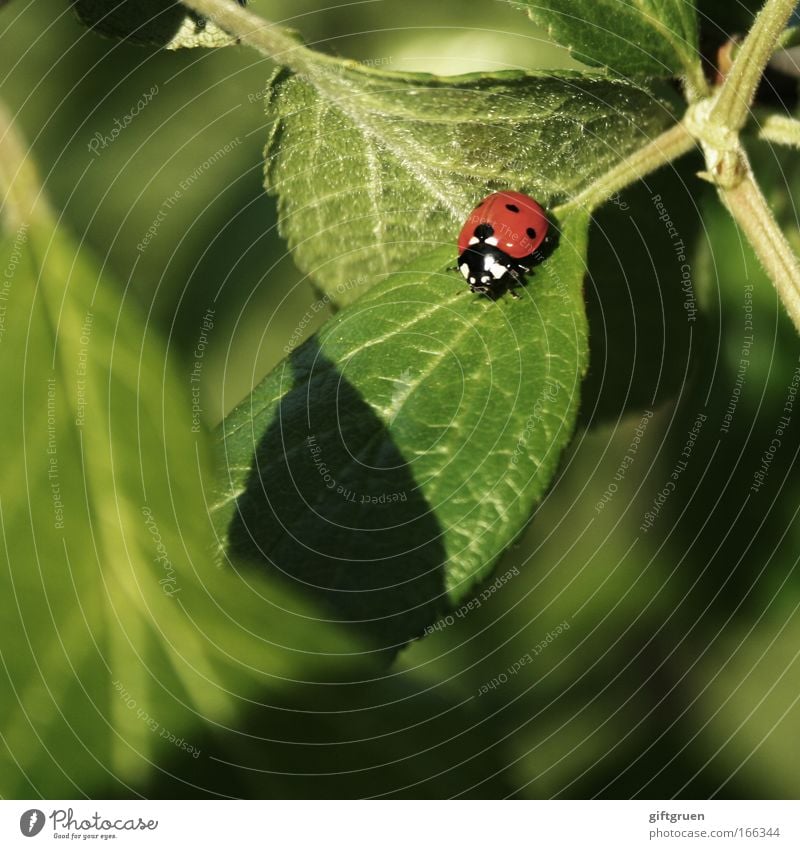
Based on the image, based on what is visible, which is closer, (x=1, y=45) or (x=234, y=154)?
(x=1, y=45)

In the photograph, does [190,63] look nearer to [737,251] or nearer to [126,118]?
[126,118]

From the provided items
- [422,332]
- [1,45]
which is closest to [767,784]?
[422,332]

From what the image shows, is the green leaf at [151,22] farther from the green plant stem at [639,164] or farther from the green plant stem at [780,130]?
the green plant stem at [780,130]

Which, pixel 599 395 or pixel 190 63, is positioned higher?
pixel 190 63

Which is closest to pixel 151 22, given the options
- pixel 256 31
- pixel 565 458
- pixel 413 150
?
pixel 256 31

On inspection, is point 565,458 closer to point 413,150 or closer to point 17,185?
point 413,150

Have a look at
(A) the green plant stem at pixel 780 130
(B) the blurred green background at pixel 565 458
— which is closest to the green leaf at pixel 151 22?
(B) the blurred green background at pixel 565 458
